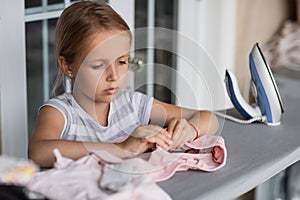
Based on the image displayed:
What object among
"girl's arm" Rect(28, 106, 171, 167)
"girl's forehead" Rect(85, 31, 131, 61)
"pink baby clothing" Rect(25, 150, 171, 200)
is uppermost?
"girl's forehead" Rect(85, 31, 131, 61)

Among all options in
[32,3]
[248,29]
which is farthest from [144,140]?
[248,29]

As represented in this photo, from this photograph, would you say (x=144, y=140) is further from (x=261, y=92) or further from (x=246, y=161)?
(x=261, y=92)

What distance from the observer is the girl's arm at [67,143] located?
1.44 m

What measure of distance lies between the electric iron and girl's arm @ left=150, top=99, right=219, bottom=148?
19cm

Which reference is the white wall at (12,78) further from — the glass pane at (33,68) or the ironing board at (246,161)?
the ironing board at (246,161)

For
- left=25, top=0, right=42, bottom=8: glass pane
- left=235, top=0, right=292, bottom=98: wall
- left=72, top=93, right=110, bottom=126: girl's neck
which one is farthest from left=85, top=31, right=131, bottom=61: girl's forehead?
left=235, top=0, right=292, bottom=98: wall

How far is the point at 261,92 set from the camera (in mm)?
1844

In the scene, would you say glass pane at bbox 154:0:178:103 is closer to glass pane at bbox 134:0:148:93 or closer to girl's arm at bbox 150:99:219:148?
glass pane at bbox 134:0:148:93

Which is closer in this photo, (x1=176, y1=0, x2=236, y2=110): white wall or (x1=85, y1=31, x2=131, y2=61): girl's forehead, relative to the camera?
(x1=85, y1=31, x2=131, y2=61): girl's forehead

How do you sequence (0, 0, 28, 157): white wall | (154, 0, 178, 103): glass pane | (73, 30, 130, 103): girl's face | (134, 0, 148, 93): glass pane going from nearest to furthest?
(73, 30, 130, 103): girl's face < (0, 0, 28, 157): white wall < (134, 0, 148, 93): glass pane < (154, 0, 178, 103): glass pane

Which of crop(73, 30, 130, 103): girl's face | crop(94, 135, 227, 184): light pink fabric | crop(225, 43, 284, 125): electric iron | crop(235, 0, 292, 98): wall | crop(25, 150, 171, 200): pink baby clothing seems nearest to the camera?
crop(25, 150, 171, 200): pink baby clothing

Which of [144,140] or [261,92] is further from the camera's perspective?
[261,92]

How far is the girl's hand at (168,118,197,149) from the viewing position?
1.54 m

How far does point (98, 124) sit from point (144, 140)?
144 mm
